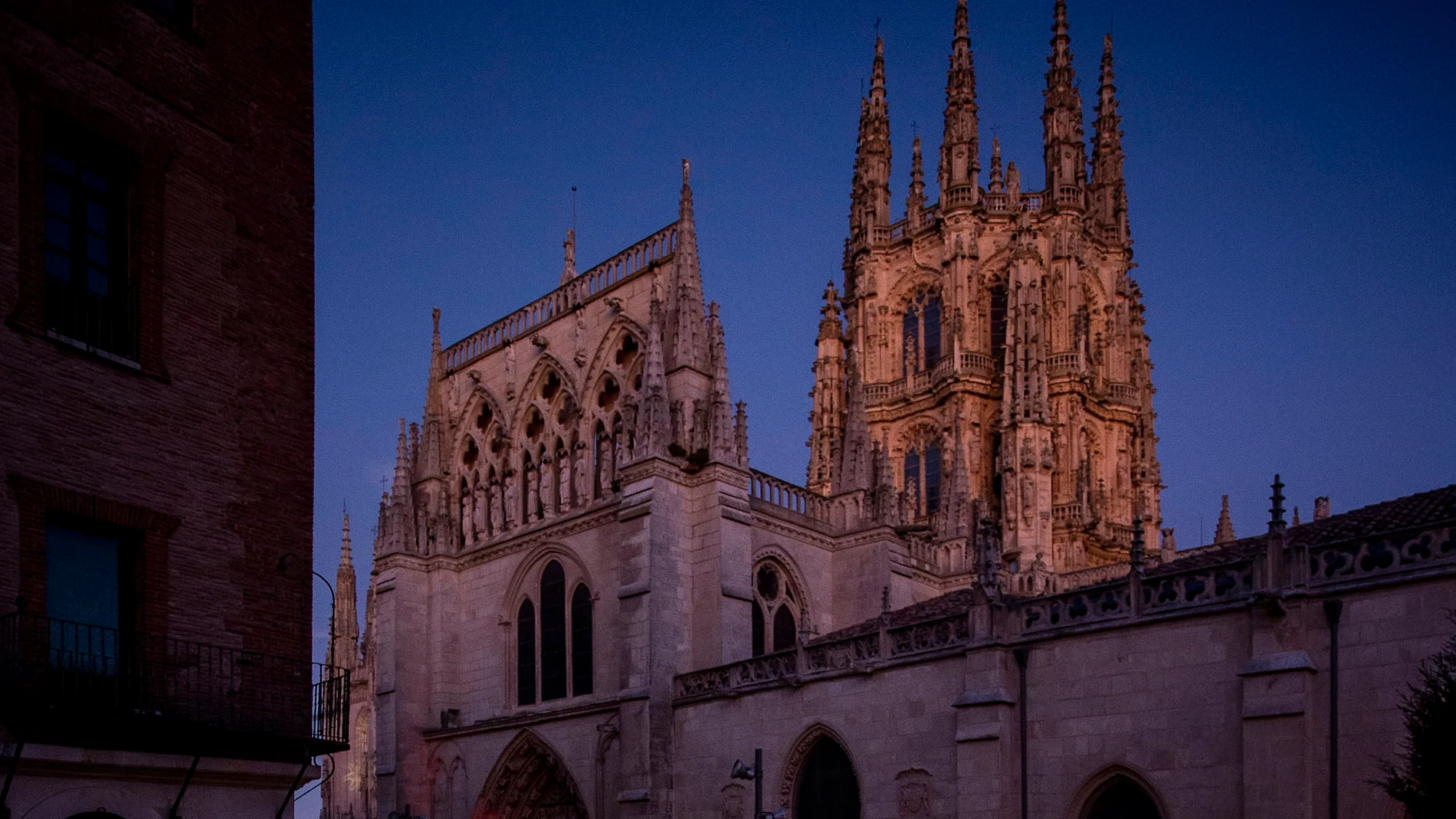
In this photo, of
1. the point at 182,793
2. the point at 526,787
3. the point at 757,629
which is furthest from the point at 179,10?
the point at 526,787

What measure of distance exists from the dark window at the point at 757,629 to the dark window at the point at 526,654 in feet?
17.9

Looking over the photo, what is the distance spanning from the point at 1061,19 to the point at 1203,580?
144ft

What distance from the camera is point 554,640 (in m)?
32.2

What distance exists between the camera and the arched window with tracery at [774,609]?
103 feet

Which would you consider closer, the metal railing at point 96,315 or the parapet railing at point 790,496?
the metal railing at point 96,315

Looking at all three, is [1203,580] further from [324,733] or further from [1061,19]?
[1061,19]

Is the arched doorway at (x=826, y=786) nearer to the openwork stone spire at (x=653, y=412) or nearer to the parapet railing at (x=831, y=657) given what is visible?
the parapet railing at (x=831, y=657)

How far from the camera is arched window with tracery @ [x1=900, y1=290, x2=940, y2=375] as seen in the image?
55062mm

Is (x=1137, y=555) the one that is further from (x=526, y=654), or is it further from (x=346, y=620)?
(x=346, y=620)

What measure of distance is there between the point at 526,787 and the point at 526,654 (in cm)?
314

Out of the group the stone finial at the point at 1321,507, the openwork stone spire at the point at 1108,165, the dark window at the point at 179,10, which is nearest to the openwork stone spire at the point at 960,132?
the openwork stone spire at the point at 1108,165

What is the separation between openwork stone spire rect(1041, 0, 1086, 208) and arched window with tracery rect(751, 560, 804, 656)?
27.7 meters

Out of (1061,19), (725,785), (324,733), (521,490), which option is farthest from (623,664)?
(1061,19)

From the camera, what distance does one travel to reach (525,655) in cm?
3316
